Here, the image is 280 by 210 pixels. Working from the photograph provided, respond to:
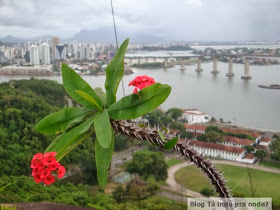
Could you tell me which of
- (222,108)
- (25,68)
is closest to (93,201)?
(222,108)

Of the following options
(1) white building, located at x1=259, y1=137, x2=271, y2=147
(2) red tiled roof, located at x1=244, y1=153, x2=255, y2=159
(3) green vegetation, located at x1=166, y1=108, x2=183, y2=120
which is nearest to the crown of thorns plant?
(2) red tiled roof, located at x1=244, y1=153, x2=255, y2=159

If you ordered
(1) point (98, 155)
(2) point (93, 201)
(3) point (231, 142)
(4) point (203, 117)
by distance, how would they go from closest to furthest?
(1) point (98, 155)
(2) point (93, 201)
(3) point (231, 142)
(4) point (203, 117)

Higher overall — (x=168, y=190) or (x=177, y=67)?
(x=177, y=67)

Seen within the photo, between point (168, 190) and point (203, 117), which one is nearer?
point (168, 190)

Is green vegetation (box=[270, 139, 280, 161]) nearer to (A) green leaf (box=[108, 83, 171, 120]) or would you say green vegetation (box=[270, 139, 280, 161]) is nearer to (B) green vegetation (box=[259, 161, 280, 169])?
A: (B) green vegetation (box=[259, 161, 280, 169])

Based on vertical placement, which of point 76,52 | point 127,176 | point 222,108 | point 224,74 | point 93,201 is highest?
point 76,52

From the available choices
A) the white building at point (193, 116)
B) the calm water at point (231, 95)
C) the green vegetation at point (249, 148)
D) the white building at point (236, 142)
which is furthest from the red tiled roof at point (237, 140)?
the white building at point (193, 116)

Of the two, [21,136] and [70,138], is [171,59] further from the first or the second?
[70,138]

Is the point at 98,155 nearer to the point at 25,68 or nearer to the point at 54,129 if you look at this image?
the point at 54,129
